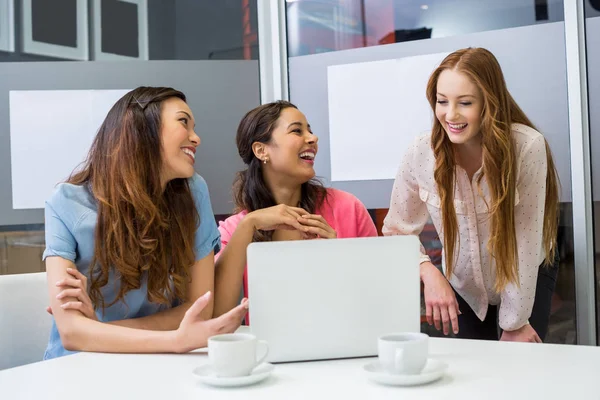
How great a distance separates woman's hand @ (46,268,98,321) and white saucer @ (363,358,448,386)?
2.50ft

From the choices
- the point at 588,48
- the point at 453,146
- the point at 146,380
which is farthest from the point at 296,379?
the point at 588,48

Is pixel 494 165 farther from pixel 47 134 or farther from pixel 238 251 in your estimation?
pixel 47 134

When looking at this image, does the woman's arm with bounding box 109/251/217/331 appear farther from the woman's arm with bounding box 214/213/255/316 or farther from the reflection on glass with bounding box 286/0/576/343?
the reflection on glass with bounding box 286/0/576/343

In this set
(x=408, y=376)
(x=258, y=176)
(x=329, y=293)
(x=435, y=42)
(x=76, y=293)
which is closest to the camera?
(x=408, y=376)

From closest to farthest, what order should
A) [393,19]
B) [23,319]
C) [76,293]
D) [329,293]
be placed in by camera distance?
[329,293]
[76,293]
[23,319]
[393,19]

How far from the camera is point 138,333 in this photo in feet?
4.99

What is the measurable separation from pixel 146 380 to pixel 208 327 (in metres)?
0.24

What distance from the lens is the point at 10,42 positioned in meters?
3.17

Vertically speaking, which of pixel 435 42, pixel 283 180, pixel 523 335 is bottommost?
pixel 523 335

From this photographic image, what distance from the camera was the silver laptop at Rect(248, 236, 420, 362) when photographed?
4.33 ft

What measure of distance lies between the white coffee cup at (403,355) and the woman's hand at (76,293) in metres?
0.81

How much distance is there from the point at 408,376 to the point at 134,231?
97cm

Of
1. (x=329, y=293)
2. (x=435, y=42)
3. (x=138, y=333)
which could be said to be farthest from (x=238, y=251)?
(x=435, y=42)

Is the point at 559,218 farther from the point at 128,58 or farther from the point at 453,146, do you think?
the point at 128,58
